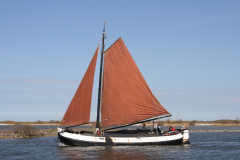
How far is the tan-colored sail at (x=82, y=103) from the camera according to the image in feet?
132

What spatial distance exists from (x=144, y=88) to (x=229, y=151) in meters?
13.1

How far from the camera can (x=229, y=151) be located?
37.6 metres

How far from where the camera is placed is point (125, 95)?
40.8 metres

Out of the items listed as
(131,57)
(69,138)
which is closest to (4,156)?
(69,138)

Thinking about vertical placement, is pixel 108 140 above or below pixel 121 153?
above

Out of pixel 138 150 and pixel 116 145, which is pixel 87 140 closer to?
pixel 116 145

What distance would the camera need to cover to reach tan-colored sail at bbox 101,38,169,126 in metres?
40.2

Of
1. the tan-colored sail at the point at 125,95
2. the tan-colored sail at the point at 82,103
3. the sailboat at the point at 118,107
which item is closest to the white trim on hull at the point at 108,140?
the sailboat at the point at 118,107

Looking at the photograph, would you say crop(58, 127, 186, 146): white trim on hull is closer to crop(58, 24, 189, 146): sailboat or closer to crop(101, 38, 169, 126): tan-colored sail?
crop(58, 24, 189, 146): sailboat

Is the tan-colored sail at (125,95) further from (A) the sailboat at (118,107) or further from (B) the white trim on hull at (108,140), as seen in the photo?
(B) the white trim on hull at (108,140)

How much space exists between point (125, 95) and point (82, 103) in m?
5.78

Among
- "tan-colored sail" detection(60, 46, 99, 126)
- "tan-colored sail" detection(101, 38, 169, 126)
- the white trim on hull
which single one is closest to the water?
the white trim on hull

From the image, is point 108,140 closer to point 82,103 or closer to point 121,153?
point 121,153

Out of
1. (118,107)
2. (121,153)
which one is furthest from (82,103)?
(121,153)
